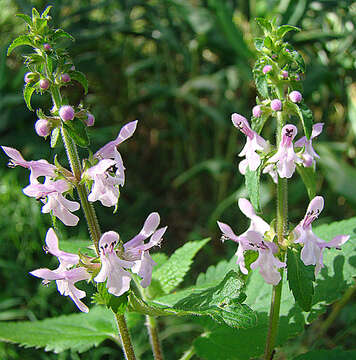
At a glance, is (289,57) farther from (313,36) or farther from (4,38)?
(4,38)

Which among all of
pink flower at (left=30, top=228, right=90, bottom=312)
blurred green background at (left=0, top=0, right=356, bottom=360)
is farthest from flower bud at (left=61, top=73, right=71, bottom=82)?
blurred green background at (left=0, top=0, right=356, bottom=360)

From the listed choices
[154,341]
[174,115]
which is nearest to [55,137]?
[154,341]

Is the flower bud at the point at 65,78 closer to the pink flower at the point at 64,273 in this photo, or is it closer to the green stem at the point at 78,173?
the green stem at the point at 78,173

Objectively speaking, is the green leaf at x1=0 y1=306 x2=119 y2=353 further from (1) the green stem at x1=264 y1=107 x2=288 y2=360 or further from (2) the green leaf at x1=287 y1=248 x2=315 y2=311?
(2) the green leaf at x1=287 y1=248 x2=315 y2=311

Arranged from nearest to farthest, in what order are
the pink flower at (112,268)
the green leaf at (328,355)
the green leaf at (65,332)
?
the pink flower at (112,268)
the green leaf at (328,355)
the green leaf at (65,332)

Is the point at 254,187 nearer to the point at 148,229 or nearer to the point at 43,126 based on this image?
the point at 148,229

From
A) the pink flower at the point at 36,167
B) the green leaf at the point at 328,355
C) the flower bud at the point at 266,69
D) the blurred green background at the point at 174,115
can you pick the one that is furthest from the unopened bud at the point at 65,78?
the blurred green background at the point at 174,115
